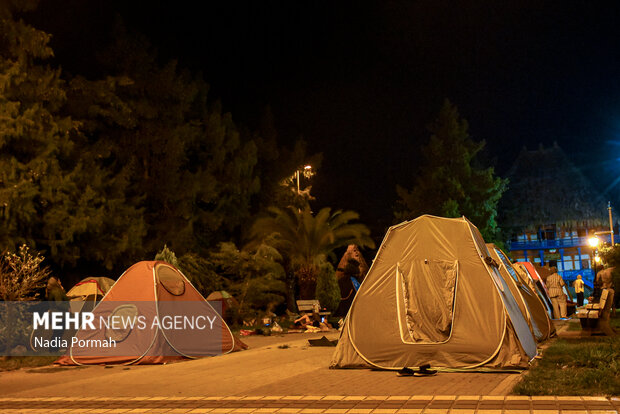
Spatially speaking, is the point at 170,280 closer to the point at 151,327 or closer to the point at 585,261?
the point at 151,327

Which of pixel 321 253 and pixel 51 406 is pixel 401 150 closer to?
pixel 321 253

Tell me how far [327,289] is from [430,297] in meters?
18.7

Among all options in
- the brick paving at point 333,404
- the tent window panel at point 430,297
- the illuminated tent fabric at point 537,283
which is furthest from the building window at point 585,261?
the brick paving at point 333,404

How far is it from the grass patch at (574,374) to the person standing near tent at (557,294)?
11.2 meters

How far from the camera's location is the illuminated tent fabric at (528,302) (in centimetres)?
1286

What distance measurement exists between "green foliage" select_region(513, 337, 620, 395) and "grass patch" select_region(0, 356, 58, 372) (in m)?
8.74

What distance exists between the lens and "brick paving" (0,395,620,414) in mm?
6062

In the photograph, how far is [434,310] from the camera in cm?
1018

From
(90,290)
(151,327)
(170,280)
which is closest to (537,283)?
(170,280)

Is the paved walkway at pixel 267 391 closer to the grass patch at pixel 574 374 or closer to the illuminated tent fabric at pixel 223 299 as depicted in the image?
the grass patch at pixel 574 374

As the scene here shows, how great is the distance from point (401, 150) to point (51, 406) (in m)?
44.7

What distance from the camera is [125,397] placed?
304 inches

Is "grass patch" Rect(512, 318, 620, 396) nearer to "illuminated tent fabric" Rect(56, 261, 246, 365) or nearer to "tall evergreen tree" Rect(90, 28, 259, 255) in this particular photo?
"illuminated tent fabric" Rect(56, 261, 246, 365)

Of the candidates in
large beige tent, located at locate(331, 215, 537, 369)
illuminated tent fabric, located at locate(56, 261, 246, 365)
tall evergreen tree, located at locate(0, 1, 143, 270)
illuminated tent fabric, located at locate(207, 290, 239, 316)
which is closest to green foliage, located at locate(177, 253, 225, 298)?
illuminated tent fabric, located at locate(207, 290, 239, 316)
